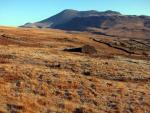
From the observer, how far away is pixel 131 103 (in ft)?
99.4

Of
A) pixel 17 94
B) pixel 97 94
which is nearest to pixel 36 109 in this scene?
pixel 17 94

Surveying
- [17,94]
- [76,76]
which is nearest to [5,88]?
[17,94]

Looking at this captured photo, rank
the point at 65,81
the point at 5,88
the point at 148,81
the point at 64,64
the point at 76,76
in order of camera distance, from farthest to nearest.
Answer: the point at 64,64
the point at 148,81
the point at 76,76
the point at 65,81
the point at 5,88

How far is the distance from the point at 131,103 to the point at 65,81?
6348 mm

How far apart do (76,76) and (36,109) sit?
881cm

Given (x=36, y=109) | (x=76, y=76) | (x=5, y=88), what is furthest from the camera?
(x=76, y=76)

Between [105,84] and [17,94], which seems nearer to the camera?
[17,94]

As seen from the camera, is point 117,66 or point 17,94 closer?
point 17,94

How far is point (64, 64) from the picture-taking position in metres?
42.0

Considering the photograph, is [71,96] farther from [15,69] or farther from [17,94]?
[15,69]

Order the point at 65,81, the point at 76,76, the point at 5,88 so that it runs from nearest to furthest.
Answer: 1. the point at 5,88
2. the point at 65,81
3. the point at 76,76

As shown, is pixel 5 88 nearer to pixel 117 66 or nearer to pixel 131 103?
pixel 131 103

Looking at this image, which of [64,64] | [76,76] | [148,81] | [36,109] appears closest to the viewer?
[36,109]

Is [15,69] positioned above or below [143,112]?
above
